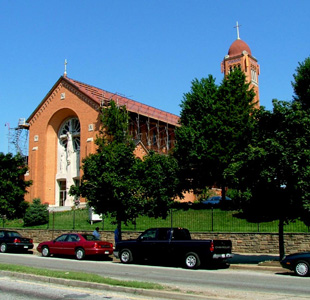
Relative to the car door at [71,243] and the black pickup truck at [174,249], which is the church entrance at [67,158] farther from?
the black pickup truck at [174,249]

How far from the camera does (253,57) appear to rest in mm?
78438

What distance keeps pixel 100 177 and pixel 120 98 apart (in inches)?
1320

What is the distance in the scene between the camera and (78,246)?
21047 millimetres

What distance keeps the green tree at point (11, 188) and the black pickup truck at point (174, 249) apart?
1652 centimetres

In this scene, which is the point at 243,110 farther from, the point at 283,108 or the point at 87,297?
the point at 87,297

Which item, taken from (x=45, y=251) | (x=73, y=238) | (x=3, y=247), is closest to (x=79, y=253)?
(x=73, y=238)

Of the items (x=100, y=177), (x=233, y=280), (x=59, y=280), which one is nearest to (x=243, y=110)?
(x=100, y=177)

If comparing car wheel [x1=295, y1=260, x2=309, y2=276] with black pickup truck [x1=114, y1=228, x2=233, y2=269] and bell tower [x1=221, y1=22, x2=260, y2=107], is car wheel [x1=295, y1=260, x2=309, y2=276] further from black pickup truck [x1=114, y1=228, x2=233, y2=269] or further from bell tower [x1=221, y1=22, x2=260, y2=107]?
bell tower [x1=221, y1=22, x2=260, y2=107]

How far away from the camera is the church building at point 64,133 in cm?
5097

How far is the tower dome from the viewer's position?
77375mm

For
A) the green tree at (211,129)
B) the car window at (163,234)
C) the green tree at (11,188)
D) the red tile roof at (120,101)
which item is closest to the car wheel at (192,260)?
the car window at (163,234)

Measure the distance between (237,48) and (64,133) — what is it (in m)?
39.2

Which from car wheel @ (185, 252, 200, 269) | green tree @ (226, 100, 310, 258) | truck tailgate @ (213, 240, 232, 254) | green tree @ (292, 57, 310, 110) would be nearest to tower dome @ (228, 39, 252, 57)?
green tree @ (292, 57, 310, 110)

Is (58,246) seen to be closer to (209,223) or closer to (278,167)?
(209,223)
